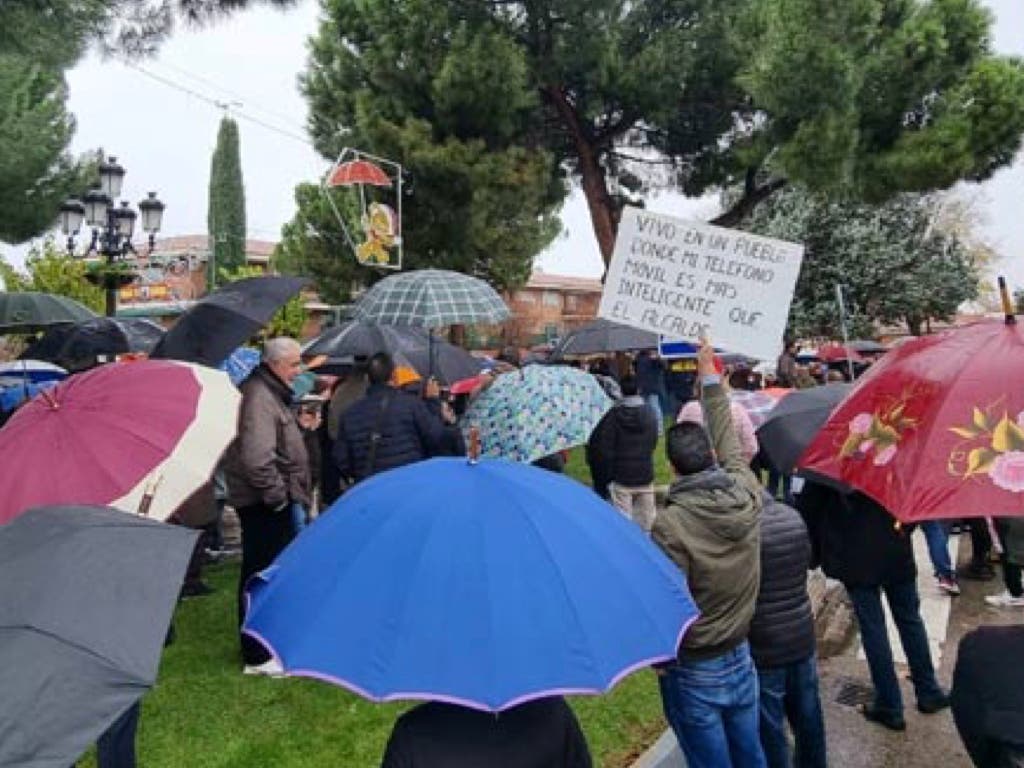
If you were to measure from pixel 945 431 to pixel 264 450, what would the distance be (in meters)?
3.36

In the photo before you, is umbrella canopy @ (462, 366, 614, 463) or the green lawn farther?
umbrella canopy @ (462, 366, 614, 463)

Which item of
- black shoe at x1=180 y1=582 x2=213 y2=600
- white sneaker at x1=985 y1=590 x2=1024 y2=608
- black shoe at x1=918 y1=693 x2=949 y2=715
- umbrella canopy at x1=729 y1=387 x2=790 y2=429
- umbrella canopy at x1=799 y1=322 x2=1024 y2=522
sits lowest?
black shoe at x1=180 y1=582 x2=213 y2=600

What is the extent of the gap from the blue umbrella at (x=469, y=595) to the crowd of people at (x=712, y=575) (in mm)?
288

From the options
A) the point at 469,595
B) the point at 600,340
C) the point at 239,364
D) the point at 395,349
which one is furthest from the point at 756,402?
the point at 469,595

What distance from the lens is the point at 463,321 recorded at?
6.51m

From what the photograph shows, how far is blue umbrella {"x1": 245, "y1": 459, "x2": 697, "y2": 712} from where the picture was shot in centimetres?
173

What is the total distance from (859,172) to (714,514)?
14657 mm

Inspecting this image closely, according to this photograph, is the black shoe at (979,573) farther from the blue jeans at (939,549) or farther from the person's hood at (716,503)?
the person's hood at (716,503)

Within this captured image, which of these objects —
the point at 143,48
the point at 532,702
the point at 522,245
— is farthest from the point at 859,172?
the point at 532,702

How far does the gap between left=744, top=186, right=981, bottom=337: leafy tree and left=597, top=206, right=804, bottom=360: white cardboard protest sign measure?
77.8ft

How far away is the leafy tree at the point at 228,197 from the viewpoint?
141 feet

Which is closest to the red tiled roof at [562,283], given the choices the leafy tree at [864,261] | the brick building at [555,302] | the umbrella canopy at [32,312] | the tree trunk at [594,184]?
the brick building at [555,302]

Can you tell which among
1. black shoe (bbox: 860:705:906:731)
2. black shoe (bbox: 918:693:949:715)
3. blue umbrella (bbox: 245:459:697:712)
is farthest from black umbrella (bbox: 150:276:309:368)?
black shoe (bbox: 918:693:949:715)

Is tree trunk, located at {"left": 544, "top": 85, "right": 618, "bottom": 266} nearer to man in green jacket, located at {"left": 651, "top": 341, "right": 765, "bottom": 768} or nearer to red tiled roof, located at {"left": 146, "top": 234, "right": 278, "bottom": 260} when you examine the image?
man in green jacket, located at {"left": 651, "top": 341, "right": 765, "bottom": 768}
